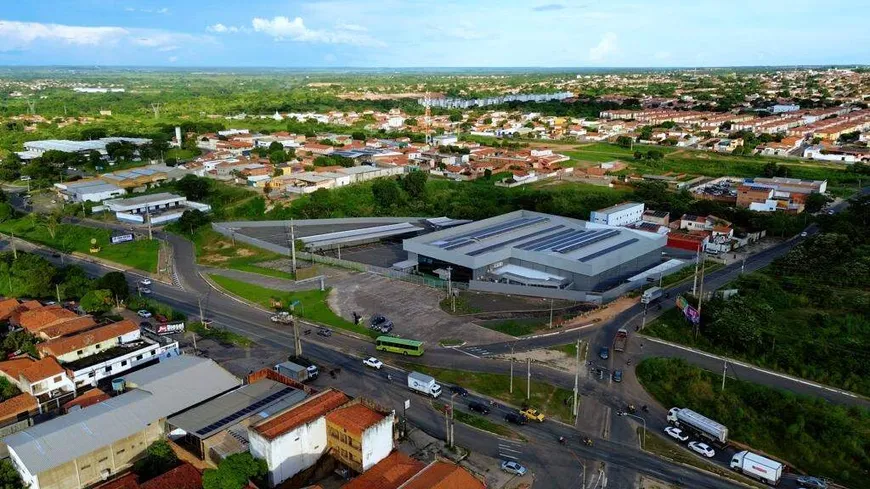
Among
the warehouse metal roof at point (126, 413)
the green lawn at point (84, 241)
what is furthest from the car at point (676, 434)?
the green lawn at point (84, 241)

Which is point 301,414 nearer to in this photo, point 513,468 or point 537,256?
point 513,468

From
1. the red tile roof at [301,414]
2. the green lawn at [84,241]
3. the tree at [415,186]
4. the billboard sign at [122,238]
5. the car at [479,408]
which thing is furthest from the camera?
the tree at [415,186]

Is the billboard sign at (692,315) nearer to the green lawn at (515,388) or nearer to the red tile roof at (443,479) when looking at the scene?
the green lawn at (515,388)

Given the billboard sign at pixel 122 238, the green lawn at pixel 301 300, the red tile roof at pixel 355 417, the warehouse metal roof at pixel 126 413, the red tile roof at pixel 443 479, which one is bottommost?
the green lawn at pixel 301 300

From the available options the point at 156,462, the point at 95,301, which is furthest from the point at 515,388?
the point at 95,301

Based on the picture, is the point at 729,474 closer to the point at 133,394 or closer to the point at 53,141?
the point at 133,394

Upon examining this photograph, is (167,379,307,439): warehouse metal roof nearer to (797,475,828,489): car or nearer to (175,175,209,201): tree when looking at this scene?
(797,475,828,489): car

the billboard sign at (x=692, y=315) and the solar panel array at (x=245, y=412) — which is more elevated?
the billboard sign at (x=692, y=315)
